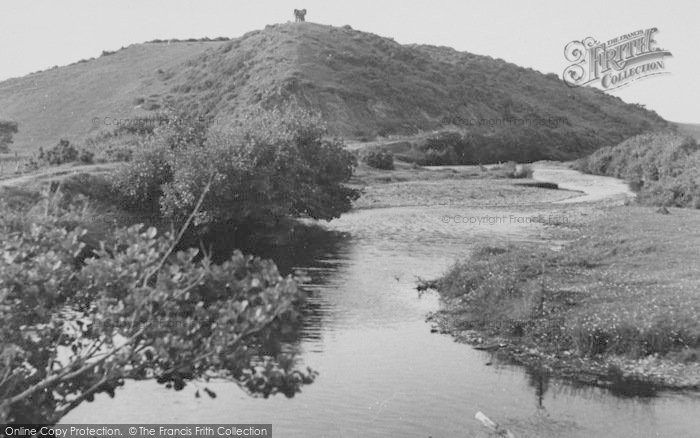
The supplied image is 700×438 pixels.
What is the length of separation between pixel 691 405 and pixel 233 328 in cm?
1685

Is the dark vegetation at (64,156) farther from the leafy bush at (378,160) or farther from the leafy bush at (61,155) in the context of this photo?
the leafy bush at (378,160)

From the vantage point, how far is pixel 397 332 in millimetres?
34062

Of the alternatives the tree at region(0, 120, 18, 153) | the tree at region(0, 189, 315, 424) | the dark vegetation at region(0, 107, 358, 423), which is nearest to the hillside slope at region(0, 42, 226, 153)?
the tree at region(0, 120, 18, 153)

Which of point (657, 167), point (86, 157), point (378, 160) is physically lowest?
Answer: point (657, 167)

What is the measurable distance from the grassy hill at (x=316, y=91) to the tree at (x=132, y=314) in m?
108

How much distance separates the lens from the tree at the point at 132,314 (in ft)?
43.4

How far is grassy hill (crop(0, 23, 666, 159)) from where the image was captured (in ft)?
441

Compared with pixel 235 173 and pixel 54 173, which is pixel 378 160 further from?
pixel 235 173

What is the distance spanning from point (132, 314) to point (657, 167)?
284 ft

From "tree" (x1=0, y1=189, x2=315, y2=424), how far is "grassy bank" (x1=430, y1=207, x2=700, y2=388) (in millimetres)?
16369

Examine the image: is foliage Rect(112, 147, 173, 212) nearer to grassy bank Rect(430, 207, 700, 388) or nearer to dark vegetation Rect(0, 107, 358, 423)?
grassy bank Rect(430, 207, 700, 388)

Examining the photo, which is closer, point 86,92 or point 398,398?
point 398,398

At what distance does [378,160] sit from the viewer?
108 m

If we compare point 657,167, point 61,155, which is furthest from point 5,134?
point 657,167
